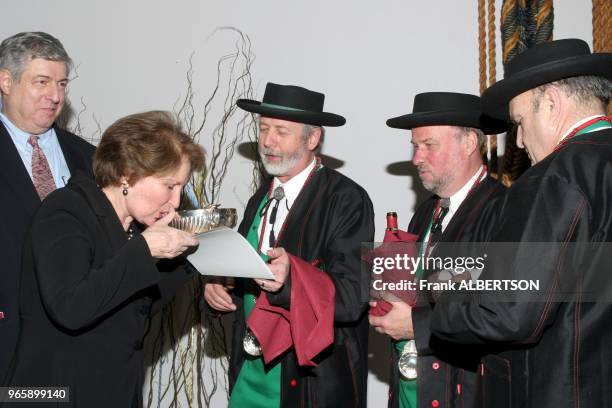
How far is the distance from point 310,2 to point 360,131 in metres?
0.80

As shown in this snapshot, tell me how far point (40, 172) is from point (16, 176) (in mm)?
122

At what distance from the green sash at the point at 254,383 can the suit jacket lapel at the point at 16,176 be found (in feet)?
3.23

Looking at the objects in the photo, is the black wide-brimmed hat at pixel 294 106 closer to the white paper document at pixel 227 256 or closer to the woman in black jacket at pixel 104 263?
the woman in black jacket at pixel 104 263

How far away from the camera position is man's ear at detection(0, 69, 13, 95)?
3.13 m

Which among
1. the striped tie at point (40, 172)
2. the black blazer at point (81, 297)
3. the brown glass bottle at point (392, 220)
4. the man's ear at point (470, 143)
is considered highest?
the man's ear at point (470, 143)

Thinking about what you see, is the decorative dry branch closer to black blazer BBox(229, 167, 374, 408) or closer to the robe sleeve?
black blazer BBox(229, 167, 374, 408)

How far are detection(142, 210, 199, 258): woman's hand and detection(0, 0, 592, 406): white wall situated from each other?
195cm

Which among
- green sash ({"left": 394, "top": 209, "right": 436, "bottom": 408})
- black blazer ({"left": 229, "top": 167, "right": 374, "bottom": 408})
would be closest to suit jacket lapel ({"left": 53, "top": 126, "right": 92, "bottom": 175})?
black blazer ({"left": 229, "top": 167, "right": 374, "bottom": 408})

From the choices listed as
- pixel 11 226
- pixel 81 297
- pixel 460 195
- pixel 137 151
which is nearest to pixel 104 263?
pixel 81 297

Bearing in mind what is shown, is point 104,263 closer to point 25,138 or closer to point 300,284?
point 300,284

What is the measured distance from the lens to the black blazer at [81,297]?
212cm

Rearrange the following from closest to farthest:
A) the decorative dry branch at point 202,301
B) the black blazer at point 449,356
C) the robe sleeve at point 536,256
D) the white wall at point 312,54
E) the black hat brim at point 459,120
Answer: the robe sleeve at point 536,256 → the black blazer at point 449,356 → the black hat brim at point 459,120 → the white wall at point 312,54 → the decorative dry branch at point 202,301

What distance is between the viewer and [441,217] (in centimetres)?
302

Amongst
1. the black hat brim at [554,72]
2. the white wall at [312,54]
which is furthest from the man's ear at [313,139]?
the black hat brim at [554,72]
